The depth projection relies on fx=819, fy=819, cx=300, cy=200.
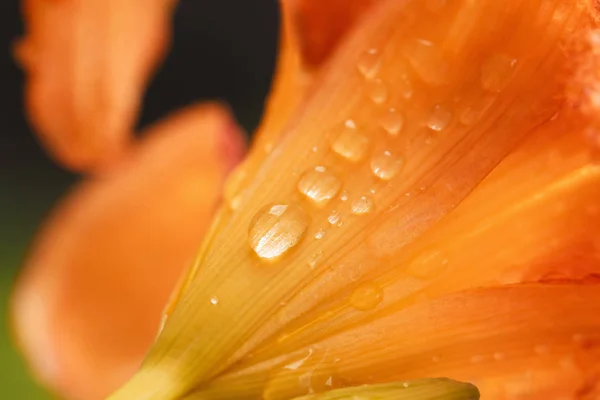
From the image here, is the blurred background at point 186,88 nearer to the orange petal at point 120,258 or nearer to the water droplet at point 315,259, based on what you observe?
the orange petal at point 120,258

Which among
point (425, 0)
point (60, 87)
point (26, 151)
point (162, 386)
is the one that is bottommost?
point (162, 386)

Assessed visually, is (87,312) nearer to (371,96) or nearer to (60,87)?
(60,87)

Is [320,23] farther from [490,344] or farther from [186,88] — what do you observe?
[186,88]

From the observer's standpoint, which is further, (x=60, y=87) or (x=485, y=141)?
(x=60, y=87)

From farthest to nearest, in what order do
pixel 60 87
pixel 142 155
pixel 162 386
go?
pixel 142 155 → pixel 60 87 → pixel 162 386

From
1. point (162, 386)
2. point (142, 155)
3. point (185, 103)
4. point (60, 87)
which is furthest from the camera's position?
point (185, 103)

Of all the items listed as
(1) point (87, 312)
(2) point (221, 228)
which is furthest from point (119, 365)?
(2) point (221, 228)
